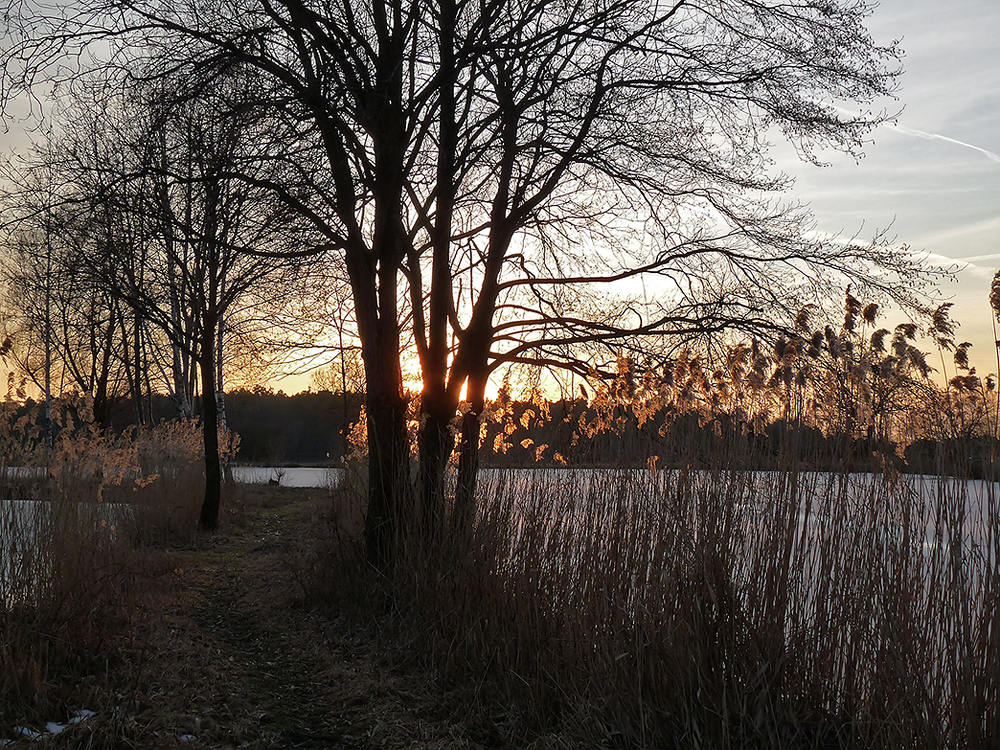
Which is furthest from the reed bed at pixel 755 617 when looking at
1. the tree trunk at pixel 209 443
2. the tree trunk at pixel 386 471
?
the tree trunk at pixel 209 443

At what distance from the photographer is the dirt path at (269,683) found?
3.90 m

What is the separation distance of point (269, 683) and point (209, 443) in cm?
681

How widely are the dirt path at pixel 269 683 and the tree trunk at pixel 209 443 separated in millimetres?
3686

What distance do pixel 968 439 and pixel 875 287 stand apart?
13.4ft

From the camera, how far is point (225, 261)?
Result: 10.1m

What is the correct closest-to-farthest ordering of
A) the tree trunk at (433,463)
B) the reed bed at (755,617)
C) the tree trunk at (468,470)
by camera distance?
the reed bed at (755,617) < the tree trunk at (468,470) < the tree trunk at (433,463)

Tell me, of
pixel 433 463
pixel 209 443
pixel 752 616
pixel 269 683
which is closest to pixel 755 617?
pixel 752 616

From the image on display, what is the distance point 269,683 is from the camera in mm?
4785

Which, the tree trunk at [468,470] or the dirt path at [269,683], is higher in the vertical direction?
the tree trunk at [468,470]

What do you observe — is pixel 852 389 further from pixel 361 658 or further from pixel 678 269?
pixel 678 269

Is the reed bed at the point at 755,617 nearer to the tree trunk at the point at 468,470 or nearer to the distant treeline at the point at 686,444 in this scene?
the distant treeline at the point at 686,444

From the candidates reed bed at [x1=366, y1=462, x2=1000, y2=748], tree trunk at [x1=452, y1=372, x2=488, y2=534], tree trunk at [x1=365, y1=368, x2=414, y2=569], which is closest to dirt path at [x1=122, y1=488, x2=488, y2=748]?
reed bed at [x1=366, y1=462, x2=1000, y2=748]

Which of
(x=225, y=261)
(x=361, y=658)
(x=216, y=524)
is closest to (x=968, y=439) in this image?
(x=361, y=658)

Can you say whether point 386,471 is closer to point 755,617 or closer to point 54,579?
point 54,579
